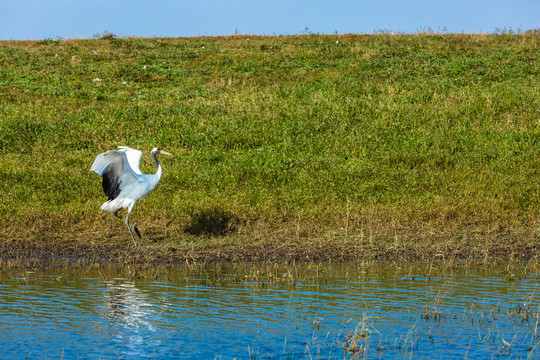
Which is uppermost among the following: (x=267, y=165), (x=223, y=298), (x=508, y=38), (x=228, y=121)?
(x=508, y=38)

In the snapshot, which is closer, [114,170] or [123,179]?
[114,170]

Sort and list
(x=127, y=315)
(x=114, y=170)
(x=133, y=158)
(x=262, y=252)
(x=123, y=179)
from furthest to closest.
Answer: (x=133, y=158) < (x=123, y=179) < (x=114, y=170) < (x=262, y=252) < (x=127, y=315)

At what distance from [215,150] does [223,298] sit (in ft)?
36.1

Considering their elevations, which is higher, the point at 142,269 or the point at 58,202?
the point at 58,202

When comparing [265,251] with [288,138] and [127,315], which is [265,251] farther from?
[288,138]

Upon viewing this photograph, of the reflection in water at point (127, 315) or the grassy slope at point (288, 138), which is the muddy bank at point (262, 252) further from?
the reflection in water at point (127, 315)

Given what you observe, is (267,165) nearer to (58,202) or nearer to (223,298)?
(58,202)

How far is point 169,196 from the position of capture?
15.6m

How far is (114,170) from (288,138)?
8173 millimetres

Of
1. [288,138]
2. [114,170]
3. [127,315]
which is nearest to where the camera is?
[127,315]

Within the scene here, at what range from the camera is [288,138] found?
66.1ft

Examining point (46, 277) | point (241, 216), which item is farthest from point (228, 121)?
point (46, 277)

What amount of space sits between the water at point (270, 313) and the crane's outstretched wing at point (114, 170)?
97.6 inches

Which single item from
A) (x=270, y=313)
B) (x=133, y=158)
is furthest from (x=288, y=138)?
(x=270, y=313)
